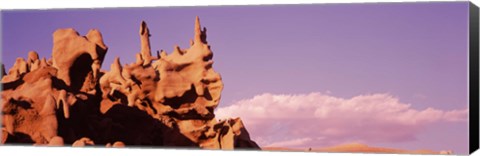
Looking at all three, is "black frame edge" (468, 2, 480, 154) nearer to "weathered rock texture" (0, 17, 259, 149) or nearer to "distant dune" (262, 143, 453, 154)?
"distant dune" (262, 143, 453, 154)

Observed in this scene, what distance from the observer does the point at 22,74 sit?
13266 millimetres

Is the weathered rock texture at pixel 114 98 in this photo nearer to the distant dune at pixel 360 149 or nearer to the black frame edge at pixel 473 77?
the distant dune at pixel 360 149

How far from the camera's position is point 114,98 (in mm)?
13125

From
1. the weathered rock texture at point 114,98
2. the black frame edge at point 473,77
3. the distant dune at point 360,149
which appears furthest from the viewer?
the weathered rock texture at point 114,98

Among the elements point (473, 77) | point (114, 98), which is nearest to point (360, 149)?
point (473, 77)

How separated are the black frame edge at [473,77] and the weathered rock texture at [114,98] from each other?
252 cm

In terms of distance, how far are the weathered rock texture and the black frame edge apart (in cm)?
252

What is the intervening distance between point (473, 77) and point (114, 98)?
413 cm

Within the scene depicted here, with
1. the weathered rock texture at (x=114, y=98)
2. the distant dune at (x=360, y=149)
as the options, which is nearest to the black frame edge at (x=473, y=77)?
the distant dune at (x=360, y=149)

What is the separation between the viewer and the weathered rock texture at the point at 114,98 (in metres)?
12.8

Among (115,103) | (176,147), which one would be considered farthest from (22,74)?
(176,147)

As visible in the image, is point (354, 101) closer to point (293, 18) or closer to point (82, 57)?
point (293, 18)

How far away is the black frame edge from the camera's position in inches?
456

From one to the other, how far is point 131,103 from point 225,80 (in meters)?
1.22
